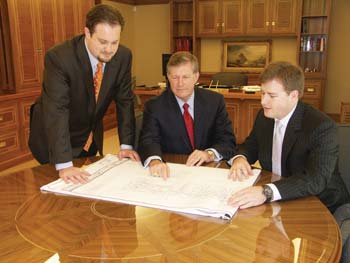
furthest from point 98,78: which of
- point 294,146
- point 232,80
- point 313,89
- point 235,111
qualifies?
point 313,89

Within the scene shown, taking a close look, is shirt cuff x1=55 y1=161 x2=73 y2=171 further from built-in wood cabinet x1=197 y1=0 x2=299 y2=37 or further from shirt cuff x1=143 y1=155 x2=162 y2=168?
built-in wood cabinet x1=197 y1=0 x2=299 y2=37

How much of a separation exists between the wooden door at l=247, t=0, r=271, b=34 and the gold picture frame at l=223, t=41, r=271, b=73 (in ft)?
0.92

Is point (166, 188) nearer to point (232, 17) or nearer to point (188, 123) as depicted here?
point (188, 123)

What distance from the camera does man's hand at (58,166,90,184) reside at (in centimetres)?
152

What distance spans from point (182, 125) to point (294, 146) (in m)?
0.68

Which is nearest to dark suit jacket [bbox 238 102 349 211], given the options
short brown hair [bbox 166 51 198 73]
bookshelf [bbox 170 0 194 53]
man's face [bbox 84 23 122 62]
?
short brown hair [bbox 166 51 198 73]

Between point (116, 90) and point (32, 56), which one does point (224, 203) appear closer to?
point (116, 90)

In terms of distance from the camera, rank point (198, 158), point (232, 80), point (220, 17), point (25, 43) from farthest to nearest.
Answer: point (220, 17) → point (232, 80) → point (25, 43) → point (198, 158)

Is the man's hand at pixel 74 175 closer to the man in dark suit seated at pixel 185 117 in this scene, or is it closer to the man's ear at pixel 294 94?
the man in dark suit seated at pixel 185 117

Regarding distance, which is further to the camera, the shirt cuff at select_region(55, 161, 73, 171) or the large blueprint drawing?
the shirt cuff at select_region(55, 161, 73, 171)

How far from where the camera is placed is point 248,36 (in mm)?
6512

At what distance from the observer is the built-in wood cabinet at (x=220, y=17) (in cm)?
637

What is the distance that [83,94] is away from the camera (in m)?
1.90

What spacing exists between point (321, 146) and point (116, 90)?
112 centimetres
